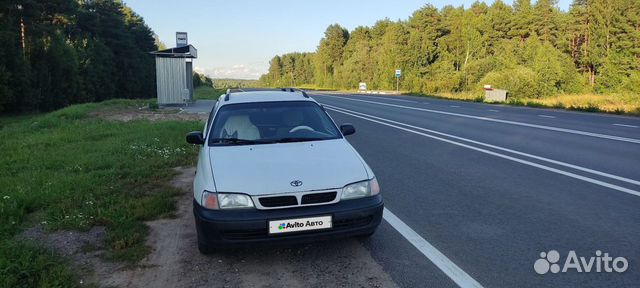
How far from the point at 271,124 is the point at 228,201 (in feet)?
5.85

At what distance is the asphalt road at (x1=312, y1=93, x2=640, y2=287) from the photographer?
3.77 meters

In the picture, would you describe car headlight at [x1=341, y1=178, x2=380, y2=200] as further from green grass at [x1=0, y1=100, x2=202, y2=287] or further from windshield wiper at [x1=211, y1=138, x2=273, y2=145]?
green grass at [x1=0, y1=100, x2=202, y2=287]

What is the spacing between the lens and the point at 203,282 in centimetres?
361

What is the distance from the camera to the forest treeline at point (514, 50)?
48.0 meters

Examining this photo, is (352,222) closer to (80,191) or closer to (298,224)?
(298,224)

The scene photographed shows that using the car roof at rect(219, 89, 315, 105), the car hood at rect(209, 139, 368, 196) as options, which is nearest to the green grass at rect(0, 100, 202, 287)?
the car hood at rect(209, 139, 368, 196)

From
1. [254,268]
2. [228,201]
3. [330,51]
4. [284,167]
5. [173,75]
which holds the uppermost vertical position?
[330,51]

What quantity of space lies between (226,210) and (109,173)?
4.64 metres

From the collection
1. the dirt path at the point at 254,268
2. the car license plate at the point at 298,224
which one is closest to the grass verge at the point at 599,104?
the dirt path at the point at 254,268

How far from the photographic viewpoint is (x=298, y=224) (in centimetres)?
378

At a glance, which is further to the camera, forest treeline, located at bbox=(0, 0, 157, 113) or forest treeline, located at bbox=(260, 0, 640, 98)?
forest treeline, located at bbox=(260, 0, 640, 98)

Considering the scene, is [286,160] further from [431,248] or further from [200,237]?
[431,248]

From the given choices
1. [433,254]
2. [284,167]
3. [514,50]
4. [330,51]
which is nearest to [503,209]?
[433,254]

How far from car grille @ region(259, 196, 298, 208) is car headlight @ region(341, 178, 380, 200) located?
1.51 feet
